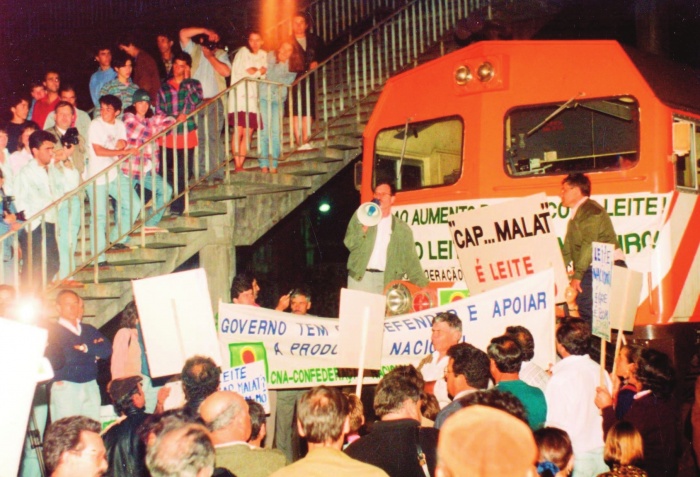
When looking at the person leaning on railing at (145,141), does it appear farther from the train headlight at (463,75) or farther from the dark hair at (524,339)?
the dark hair at (524,339)

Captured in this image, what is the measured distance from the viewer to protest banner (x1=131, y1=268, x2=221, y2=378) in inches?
288

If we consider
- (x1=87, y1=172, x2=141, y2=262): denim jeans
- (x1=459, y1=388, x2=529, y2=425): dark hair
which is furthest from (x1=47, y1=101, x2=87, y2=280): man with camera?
(x1=459, y1=388, x2=529, y2=425): dark hair

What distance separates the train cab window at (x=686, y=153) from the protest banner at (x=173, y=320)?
4534 mm

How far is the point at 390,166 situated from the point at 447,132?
0.90 m

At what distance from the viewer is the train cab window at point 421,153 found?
32.5 ft

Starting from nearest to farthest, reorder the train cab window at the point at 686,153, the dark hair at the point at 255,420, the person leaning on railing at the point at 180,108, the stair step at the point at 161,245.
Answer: the dark hair at the point at 255,420 → the train cab window at the point at 686,153 → the stair step at the point at 161,245 → the person leaning on railing at the point at 180,108

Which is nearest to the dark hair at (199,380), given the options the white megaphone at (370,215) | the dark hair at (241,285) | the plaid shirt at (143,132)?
the dark hair at (241,285)

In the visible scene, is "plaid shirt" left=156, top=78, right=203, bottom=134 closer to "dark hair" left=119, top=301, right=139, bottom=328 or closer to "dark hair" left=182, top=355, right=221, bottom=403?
"dark hair" left=119, top=301, right=139, bottom=328

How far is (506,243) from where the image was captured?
28.0 ft

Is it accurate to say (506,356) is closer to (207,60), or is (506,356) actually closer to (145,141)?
(145,141)

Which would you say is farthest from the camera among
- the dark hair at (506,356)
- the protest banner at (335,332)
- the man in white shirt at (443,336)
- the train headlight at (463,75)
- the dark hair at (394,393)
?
the train headlight at (463,75)

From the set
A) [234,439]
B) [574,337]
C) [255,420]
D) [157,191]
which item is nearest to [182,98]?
[157,191]

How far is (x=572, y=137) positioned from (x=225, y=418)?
5.23 metres

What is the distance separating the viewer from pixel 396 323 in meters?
8.69
